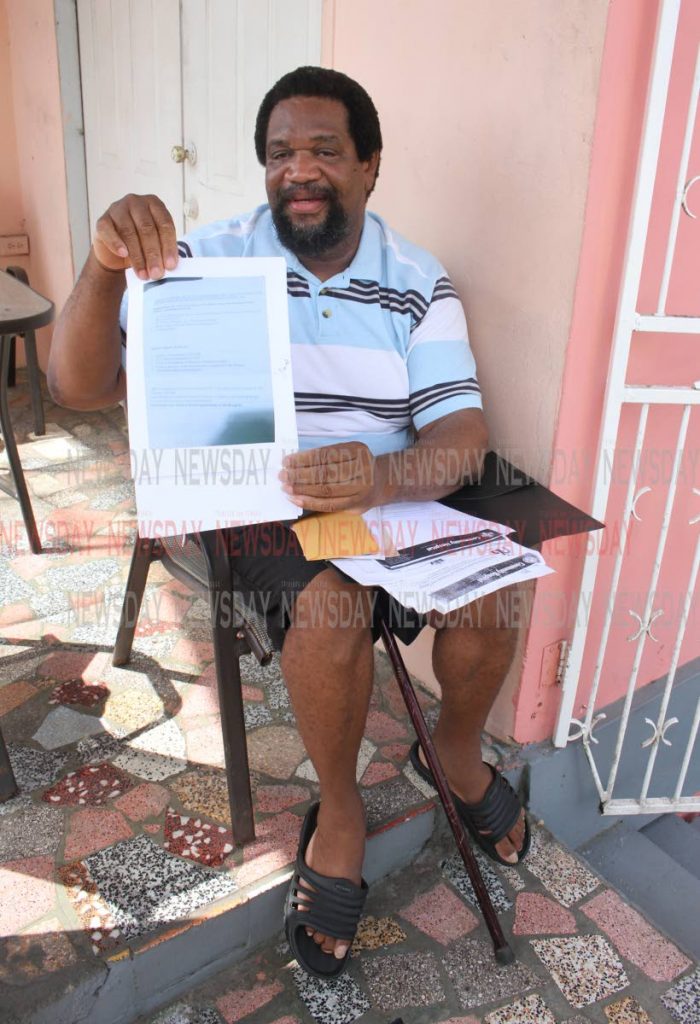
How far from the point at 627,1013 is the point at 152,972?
3.15ft

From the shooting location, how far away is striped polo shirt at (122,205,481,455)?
1.94m

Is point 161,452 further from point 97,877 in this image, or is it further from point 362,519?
point 97,877

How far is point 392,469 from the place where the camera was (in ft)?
5.88

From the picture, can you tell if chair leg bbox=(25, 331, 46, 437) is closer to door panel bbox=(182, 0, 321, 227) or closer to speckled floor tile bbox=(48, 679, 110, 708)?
door panel bbox=(182, 0, 321, 227)

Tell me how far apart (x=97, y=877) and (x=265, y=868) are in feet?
1.14

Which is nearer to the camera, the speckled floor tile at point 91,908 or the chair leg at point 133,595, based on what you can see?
the speckled floor tile at point 91,908

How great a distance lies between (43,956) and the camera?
62.5 inches

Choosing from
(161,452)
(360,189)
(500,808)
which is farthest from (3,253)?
(500,808)

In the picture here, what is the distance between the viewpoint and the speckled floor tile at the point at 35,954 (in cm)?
155

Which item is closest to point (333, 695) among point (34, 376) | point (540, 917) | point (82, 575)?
point (540, 917)

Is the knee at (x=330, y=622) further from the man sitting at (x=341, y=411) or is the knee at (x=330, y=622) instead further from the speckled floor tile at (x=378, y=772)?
the speckled floor tile at (x=378, y=772)

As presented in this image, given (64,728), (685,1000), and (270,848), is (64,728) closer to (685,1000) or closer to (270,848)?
(270,848)

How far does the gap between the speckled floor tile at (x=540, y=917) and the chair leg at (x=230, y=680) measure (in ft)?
2.08

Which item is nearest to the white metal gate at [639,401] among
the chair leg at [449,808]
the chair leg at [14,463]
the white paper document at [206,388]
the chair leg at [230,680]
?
the chair leg at [449,808]
